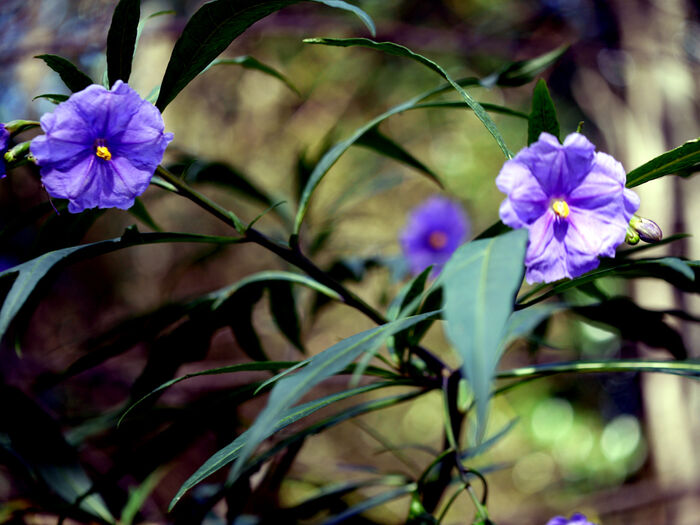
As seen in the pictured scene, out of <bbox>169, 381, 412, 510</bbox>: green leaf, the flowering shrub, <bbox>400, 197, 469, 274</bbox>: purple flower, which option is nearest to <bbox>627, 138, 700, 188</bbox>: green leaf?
the flowering shrub

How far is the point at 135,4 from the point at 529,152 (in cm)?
39

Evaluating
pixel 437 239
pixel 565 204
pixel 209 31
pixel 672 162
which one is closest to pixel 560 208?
pixel 565 204

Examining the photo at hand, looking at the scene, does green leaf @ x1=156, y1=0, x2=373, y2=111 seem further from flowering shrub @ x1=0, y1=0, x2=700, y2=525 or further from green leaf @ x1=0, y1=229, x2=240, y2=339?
green leaf @ x1=0, y1=229, x2=240, y2=339

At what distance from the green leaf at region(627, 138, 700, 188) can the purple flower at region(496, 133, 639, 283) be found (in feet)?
0.11

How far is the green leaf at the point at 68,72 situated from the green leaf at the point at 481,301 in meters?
0.40

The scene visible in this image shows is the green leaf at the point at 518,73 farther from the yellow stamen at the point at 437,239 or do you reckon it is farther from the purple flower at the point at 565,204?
the yellow stamen at the point at 437,239

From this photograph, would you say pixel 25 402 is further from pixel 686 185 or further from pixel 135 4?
pixel 686 185

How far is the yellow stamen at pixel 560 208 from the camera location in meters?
0.53

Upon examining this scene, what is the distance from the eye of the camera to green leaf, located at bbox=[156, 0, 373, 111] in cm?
53

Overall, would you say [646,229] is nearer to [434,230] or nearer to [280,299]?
[280,299]

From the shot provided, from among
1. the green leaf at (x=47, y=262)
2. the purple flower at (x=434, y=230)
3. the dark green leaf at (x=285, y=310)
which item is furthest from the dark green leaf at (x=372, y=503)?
the purple flower at (x=434, y=230)

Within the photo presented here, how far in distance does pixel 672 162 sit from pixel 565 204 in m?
0.11

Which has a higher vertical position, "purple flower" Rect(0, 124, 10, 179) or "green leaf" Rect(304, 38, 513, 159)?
"green leaf" Rect(304, 38, 513, 159)

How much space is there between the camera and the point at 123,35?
0.56 metres
